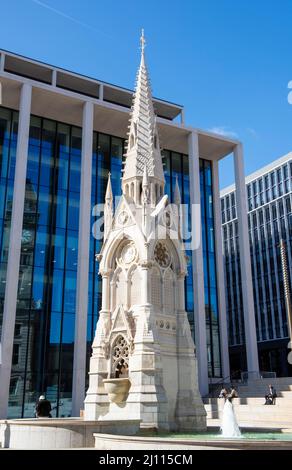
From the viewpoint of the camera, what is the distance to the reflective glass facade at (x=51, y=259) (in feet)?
117

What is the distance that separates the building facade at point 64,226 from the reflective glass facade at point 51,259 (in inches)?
3.3

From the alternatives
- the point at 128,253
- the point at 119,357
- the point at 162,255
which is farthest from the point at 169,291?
the point at 119,357

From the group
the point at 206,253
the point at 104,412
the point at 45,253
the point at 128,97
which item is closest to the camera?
the point at 104,412

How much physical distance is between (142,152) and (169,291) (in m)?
7.02

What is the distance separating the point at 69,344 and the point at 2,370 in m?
5.82

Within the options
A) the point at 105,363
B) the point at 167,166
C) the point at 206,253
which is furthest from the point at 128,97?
the point at 105,363

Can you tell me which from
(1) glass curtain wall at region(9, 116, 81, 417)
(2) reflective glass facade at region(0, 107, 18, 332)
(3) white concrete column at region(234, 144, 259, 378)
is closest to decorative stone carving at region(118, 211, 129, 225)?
(2) reflective glass facade at region(0, 107, 18, 332)

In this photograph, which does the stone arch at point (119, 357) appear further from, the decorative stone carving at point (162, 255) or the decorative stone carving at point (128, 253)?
the decorative stone carving at point (162, 255)

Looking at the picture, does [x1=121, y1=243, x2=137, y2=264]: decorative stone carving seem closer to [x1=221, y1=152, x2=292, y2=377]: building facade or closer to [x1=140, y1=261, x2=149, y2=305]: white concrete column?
[x1=140, y1=261, x2=149, y2=305]: white concrete column

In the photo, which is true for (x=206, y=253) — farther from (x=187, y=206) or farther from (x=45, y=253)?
(x=45, y=253)

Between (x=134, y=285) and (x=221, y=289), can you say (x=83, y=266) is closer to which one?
(x=221, y=289)

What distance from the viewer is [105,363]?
1922 centimetres

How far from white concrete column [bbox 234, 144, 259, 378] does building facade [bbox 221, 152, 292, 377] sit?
3269cm

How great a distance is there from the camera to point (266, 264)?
84.2 metres
